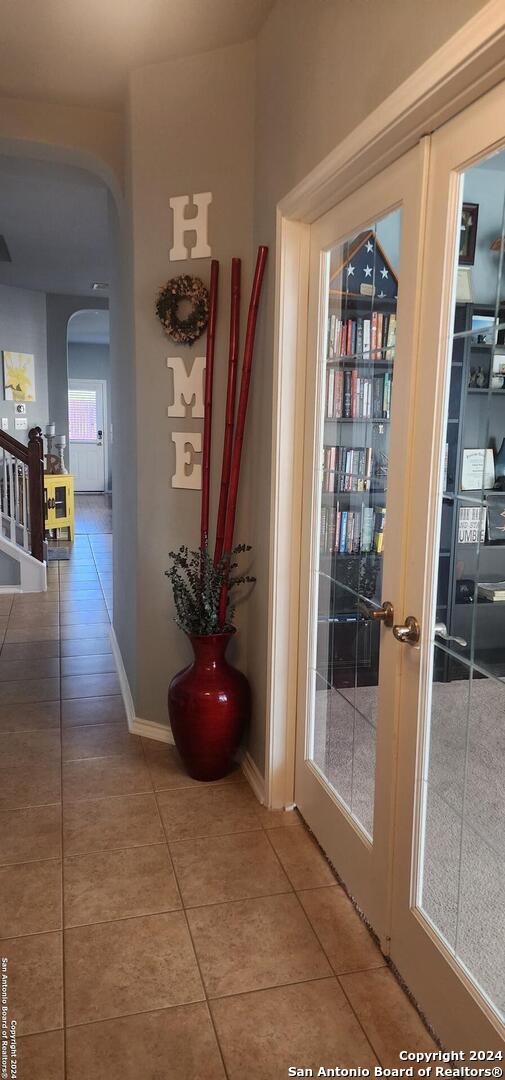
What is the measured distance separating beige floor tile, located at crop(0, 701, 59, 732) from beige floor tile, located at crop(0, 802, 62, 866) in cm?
75

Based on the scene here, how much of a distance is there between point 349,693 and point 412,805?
1.61ft

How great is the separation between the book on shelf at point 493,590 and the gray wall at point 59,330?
767 centimetres

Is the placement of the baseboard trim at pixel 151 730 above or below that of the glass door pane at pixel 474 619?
below

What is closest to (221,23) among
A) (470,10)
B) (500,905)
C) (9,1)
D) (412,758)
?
(9,1)

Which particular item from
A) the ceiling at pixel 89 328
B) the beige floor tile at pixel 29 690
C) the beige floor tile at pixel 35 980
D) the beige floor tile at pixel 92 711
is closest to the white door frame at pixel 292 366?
the beige floor tile at pixel 35 980

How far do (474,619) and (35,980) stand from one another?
142cm

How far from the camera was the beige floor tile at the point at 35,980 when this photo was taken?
1.76 meters

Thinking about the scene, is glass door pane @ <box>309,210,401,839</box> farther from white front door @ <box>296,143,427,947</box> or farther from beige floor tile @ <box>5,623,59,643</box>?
beige floor tile @ <box>5,623,59,643</box>

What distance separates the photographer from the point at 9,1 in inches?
94.1

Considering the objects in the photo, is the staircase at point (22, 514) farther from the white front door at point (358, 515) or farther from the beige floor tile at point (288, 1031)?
the beige floor tile at point (288, 1031)

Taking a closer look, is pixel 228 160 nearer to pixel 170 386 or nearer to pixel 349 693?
pixel 170 386

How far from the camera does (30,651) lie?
4469 mm

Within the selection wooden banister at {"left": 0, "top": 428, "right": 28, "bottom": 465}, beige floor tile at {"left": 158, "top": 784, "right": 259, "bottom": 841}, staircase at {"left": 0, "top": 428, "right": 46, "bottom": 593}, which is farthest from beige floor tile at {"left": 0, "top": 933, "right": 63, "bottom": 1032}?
wooden banister at {"left": 0, "top": 428, "right": 28, "bottom": 465}

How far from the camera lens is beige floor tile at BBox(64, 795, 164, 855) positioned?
98.0 inches
